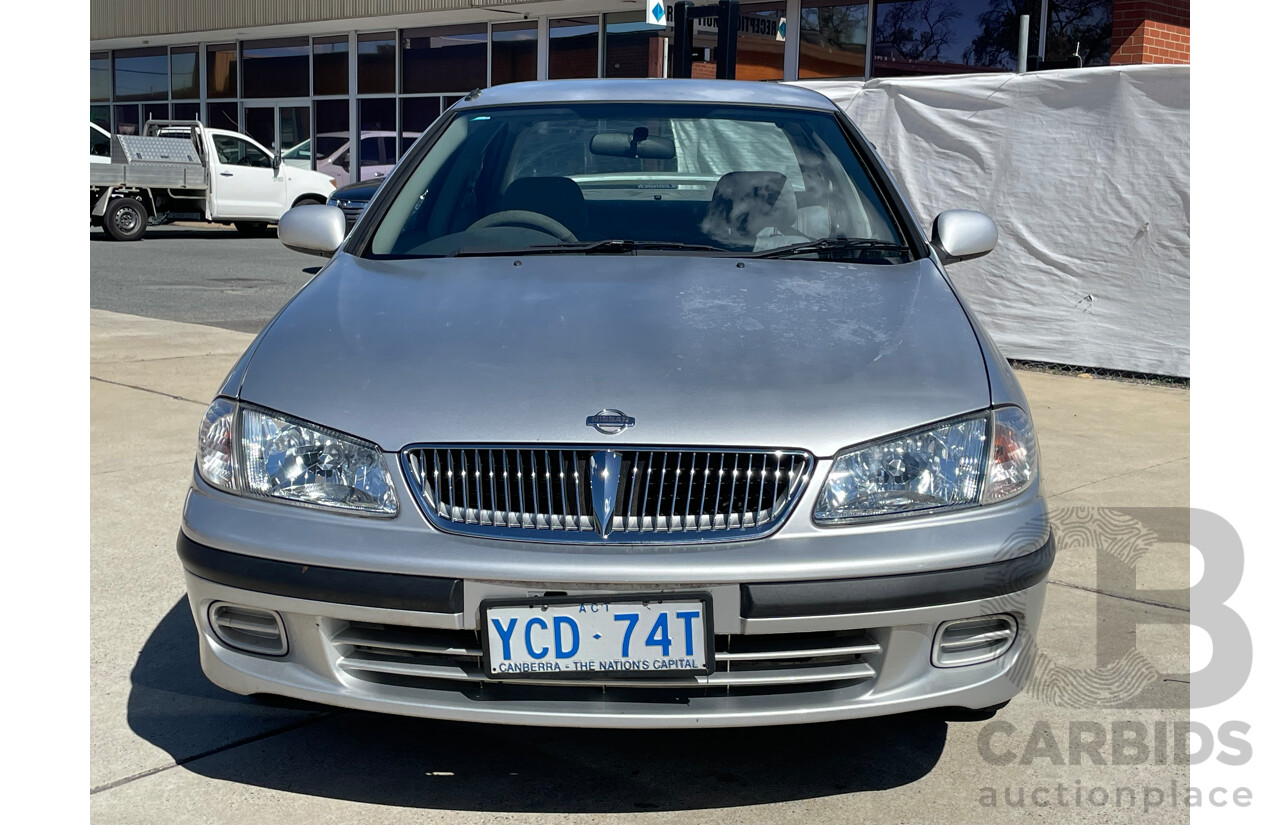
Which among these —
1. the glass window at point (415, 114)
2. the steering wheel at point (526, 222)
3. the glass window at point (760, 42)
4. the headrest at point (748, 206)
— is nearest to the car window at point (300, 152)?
the glass window at point (415, 114)

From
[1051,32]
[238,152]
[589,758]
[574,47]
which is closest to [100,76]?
[238,152]

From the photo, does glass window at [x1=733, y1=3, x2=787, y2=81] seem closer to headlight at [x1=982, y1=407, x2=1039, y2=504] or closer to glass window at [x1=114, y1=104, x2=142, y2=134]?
headlight at [x1=982, y1=407, x2=1039, y2=504]

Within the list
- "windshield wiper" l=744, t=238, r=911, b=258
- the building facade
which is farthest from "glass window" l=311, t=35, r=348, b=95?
"windshield wiper" l=744, t=238, r=911, b=258

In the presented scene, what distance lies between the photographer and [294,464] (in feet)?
8.27

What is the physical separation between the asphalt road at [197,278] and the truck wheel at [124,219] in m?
0.21

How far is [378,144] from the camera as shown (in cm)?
2555

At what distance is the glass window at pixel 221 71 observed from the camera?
1123 inches

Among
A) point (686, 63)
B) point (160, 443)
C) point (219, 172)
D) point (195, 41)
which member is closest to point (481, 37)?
point (219, 172)

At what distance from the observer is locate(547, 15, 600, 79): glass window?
22.0 metres

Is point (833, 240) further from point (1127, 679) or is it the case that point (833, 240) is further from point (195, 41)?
point (195, 41)

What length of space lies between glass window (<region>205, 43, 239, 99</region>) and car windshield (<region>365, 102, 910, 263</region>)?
1052 inches

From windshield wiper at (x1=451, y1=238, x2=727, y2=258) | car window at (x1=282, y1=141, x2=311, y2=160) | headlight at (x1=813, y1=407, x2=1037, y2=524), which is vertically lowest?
car window at (x1=282, y1=141, x2=311, y2=160)

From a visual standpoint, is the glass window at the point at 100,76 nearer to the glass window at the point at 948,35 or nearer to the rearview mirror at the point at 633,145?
the glass window at the point at 948,35

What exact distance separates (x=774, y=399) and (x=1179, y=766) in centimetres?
134
